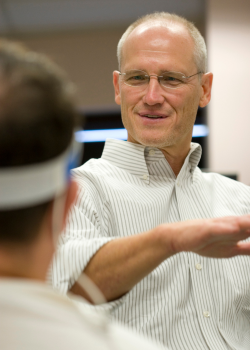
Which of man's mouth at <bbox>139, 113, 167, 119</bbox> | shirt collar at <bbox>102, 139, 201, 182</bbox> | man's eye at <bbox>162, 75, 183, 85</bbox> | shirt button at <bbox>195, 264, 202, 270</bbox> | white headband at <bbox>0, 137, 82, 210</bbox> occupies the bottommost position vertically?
shirt button at <bbox>195, 264, 202, 270</bbox>

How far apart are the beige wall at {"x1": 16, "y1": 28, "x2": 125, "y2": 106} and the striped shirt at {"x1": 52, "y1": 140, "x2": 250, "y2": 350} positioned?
3.07 metres

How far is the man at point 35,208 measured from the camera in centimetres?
46

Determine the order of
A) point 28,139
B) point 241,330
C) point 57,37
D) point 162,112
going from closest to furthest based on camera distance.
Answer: point 28,139, point 241,330, point 162,112, point 57,37

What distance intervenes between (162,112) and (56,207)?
2.85ft

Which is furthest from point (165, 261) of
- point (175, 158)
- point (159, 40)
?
point (159, 40)

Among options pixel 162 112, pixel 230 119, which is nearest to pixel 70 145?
pixel 162 112

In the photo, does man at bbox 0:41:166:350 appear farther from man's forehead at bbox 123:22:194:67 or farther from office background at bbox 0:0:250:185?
office background at bbox 0:0:250:185

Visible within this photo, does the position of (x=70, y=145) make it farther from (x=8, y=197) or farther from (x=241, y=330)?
(x=241, y=330)

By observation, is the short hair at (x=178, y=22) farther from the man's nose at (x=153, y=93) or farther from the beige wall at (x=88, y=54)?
the beige wall at (x=88, y=54)

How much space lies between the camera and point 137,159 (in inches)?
52.3

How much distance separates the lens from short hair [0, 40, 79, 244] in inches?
19.3

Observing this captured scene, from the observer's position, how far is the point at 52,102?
516 millimetres

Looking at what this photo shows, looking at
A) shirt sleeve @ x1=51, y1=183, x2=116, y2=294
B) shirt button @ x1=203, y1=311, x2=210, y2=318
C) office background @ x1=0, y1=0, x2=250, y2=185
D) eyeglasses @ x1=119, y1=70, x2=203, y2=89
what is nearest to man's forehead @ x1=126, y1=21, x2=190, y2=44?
eyeglasses @ x1=119, y1=70, x2=203, y2=89

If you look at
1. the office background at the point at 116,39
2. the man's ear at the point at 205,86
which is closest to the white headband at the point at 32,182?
the man's ear at the point at 205,86
